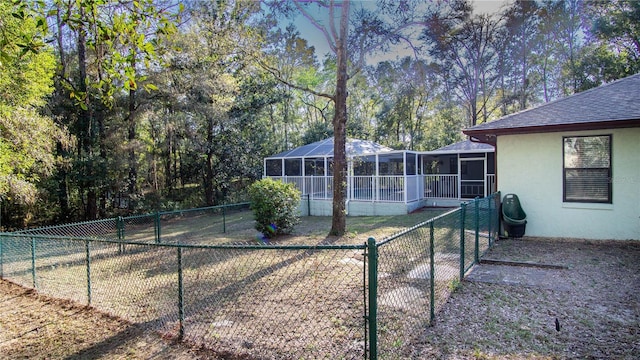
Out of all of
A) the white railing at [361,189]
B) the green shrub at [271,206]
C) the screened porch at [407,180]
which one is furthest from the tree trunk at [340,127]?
the white railing at [361,189]

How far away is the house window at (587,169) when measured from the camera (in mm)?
7082

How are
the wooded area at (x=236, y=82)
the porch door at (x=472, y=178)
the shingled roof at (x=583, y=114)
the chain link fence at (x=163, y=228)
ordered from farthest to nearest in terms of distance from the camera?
1. the porch door at (x=472, y=178)
2. the wooded area at (x=236, y=82)
3. the chain link fence at (x=163, y=228)
4. the shingled roof at (x=583, y=114)

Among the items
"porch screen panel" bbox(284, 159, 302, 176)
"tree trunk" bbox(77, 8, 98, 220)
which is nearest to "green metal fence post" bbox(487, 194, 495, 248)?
"porch screen panel" bbox(284, 159, 302, 176)

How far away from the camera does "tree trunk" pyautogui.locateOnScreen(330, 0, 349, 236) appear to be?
886 cm

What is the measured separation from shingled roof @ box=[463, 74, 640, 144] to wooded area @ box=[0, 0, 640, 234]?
12.3 feet

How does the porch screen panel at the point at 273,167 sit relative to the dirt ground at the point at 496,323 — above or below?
above

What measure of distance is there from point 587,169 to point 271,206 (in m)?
7.15

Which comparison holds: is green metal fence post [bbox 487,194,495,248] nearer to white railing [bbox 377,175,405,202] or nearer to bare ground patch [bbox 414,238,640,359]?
bare ground patch [bbox 414,238,640,359]

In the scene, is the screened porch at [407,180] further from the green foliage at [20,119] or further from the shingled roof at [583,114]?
the green foliage at [20,119]

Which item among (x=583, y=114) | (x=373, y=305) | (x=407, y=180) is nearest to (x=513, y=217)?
(x=583, y=114)

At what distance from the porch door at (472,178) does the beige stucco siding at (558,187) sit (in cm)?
668

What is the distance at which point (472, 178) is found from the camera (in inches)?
593

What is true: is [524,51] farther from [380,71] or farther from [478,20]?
[380,71]

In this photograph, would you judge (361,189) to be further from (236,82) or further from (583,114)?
(236,82)
